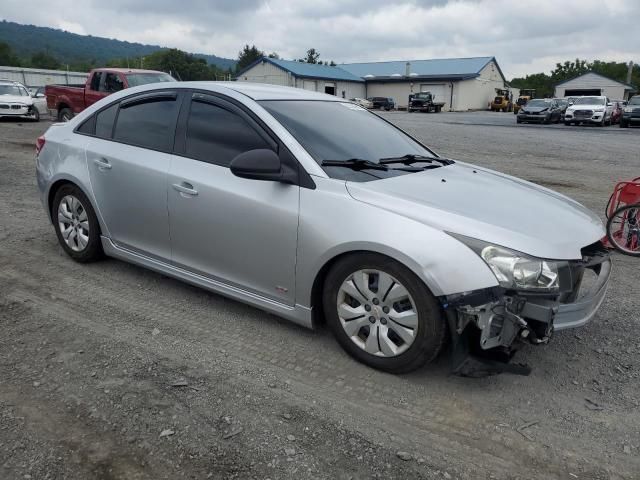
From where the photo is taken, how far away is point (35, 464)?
2379 mm

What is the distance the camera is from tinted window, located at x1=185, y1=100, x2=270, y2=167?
12.0 ft

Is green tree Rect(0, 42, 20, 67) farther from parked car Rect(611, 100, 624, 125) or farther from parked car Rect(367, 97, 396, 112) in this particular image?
parked car Rect(611, 100, 624, 125)

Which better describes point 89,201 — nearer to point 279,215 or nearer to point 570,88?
point 279,215

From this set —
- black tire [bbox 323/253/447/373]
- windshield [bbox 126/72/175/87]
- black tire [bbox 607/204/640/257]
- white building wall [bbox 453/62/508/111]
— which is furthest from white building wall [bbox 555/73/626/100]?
black tire [bbox 323/253/447/373]

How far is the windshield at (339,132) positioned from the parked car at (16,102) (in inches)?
776

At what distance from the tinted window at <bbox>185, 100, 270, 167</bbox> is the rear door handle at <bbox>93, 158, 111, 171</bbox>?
860mm

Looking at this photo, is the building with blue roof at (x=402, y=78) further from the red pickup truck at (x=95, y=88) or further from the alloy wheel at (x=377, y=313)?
the alloy wheel at (x=377, y=313)

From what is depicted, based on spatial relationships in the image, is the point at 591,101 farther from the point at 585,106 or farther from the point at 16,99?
the point at 16,99

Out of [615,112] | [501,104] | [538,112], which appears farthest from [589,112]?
[501,104]

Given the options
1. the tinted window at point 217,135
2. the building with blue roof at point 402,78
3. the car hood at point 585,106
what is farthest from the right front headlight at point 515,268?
the building with blue roof at point 402,78

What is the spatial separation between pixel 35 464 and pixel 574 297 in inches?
116

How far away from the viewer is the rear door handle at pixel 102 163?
4320 millimetres

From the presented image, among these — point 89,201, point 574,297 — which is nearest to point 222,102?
point 89,201

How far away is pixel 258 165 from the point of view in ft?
10.7
